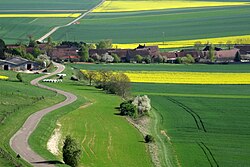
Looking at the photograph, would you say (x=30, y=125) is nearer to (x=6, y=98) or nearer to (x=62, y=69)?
(x=6, y=98)

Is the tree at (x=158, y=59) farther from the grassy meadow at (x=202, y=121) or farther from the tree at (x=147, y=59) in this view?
the grassy meadow at (x=202, y=121)

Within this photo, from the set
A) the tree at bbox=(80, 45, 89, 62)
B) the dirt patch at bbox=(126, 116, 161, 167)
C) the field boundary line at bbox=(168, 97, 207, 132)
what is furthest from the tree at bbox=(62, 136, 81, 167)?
the tree at bbox=(80, 45, 89, 62)

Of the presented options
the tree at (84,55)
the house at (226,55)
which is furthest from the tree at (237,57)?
the tree at (84,55)

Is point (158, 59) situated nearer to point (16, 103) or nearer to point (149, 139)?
point (16, 103)

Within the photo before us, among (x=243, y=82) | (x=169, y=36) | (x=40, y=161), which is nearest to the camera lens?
(x=40, y=161)

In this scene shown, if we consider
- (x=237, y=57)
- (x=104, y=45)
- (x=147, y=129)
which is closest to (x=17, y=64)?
(x=104, y=45)

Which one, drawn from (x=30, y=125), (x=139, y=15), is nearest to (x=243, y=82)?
(x=30, y=125)
